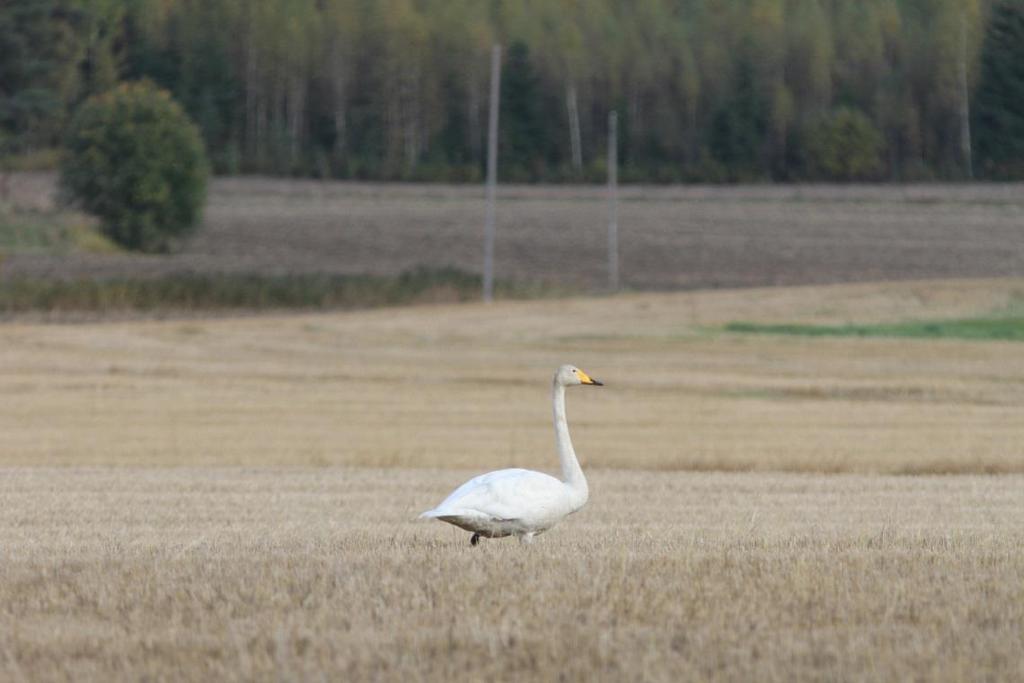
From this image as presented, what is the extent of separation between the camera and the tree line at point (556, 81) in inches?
3297

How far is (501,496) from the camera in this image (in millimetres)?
10344

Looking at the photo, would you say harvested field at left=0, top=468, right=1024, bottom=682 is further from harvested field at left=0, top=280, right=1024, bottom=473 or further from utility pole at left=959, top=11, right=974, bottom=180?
utility pole at left=959, top=11, right=974, bottom=180

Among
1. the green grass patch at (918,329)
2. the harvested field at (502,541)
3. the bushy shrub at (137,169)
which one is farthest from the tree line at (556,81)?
the harvested field at (502,541)

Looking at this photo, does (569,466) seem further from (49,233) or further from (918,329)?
(49,233)

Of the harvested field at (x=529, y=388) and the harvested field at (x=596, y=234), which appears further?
→ the harvested field at (x=596, y=234)

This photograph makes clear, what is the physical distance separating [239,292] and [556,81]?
154 feet

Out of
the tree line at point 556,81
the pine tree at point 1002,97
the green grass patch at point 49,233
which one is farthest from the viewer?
the tree line at point 556,81

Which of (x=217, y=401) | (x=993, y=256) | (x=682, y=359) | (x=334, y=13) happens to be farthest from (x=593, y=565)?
(x=334, y=13)

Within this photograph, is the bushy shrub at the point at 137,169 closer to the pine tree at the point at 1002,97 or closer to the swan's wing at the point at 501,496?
the pine tree at the point at 1002,97

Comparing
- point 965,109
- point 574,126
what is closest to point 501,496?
point 965,109

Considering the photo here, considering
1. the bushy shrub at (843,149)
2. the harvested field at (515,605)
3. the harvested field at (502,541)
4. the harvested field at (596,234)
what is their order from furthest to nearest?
the bushy shrub at (843,149), the harvested field at (596,234), the harvested field at (502,541), the harvested field at (515,605)

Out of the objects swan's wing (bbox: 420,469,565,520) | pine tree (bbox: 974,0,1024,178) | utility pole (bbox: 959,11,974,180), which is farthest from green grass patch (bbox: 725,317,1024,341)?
utility pole (bbox: 959,11,974,180)

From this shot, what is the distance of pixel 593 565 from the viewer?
31.1 ft

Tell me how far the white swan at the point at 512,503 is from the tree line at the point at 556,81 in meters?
72.3
